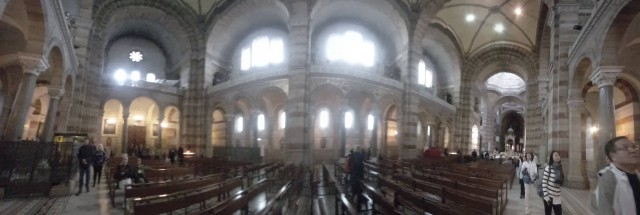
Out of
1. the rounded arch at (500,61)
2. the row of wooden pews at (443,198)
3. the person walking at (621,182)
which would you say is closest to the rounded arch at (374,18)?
the rounded arch at (500,61)

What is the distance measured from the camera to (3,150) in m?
8.35

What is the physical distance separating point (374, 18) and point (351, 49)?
2.62 meters

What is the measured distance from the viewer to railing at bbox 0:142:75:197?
834cm

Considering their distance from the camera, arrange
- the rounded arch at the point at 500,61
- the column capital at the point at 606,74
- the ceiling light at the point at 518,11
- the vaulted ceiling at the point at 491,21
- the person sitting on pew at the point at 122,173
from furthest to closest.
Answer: the rounded arch at the point at 500,61 < the vaulted ceiling at the point at 491,21 < the ceiling light at the point at 518,11 < the column capital at the point at 606,74 < the person sitting on pew at the point at 122,173

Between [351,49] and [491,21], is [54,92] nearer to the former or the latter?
[351,49]

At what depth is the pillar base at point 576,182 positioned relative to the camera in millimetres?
12250

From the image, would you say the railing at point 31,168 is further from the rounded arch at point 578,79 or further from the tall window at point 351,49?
the tall window at point 351,49

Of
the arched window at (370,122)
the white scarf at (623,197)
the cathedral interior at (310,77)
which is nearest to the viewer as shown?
the white scarf at (623,197)

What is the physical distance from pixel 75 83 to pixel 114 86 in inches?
210

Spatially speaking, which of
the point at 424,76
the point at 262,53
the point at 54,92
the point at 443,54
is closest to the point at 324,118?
the point at 262,53

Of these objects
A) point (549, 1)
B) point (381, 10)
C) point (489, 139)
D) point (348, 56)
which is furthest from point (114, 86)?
point (489, 139)

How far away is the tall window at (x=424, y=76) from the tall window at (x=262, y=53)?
1194cm

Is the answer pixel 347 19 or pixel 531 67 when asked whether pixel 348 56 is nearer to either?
pixel 347 19

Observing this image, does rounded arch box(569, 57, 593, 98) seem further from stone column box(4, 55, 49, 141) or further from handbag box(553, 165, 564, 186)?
stone column box(4, 55, 49, 141)
